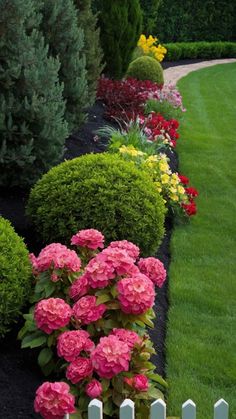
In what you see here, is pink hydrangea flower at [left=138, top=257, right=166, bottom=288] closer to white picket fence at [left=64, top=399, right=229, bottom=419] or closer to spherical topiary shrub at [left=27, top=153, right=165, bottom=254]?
spherical topiary shrub at [left=27, top=153, right=165, bottom=254]

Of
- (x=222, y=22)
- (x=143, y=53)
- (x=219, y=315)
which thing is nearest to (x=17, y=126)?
(x=219, y=315)

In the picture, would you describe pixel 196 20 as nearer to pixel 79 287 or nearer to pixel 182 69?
pixel 182 69

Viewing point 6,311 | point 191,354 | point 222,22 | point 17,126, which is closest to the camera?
point 6,311

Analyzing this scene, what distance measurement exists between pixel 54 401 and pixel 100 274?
0.73 m

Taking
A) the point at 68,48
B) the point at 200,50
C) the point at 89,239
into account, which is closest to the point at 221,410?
the point at 89,239

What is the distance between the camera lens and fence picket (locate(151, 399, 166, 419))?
7.50 feet

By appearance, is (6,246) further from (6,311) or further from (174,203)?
(174,203)

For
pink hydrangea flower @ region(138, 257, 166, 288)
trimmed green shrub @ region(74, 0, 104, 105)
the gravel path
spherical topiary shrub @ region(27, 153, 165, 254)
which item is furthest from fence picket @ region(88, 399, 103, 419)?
the gravel path

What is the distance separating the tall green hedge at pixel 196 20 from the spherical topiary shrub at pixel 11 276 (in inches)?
784

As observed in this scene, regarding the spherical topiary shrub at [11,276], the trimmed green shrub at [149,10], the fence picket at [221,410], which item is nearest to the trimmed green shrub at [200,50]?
the trimmed green shrub at [149,10]

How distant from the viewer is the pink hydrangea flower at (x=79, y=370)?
2951mm

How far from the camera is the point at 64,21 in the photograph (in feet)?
21.9

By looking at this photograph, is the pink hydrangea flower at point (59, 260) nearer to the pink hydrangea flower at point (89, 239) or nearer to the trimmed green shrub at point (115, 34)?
the pink hydrangea flower at point (89, 239)

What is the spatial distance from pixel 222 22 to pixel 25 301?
23307 mm
